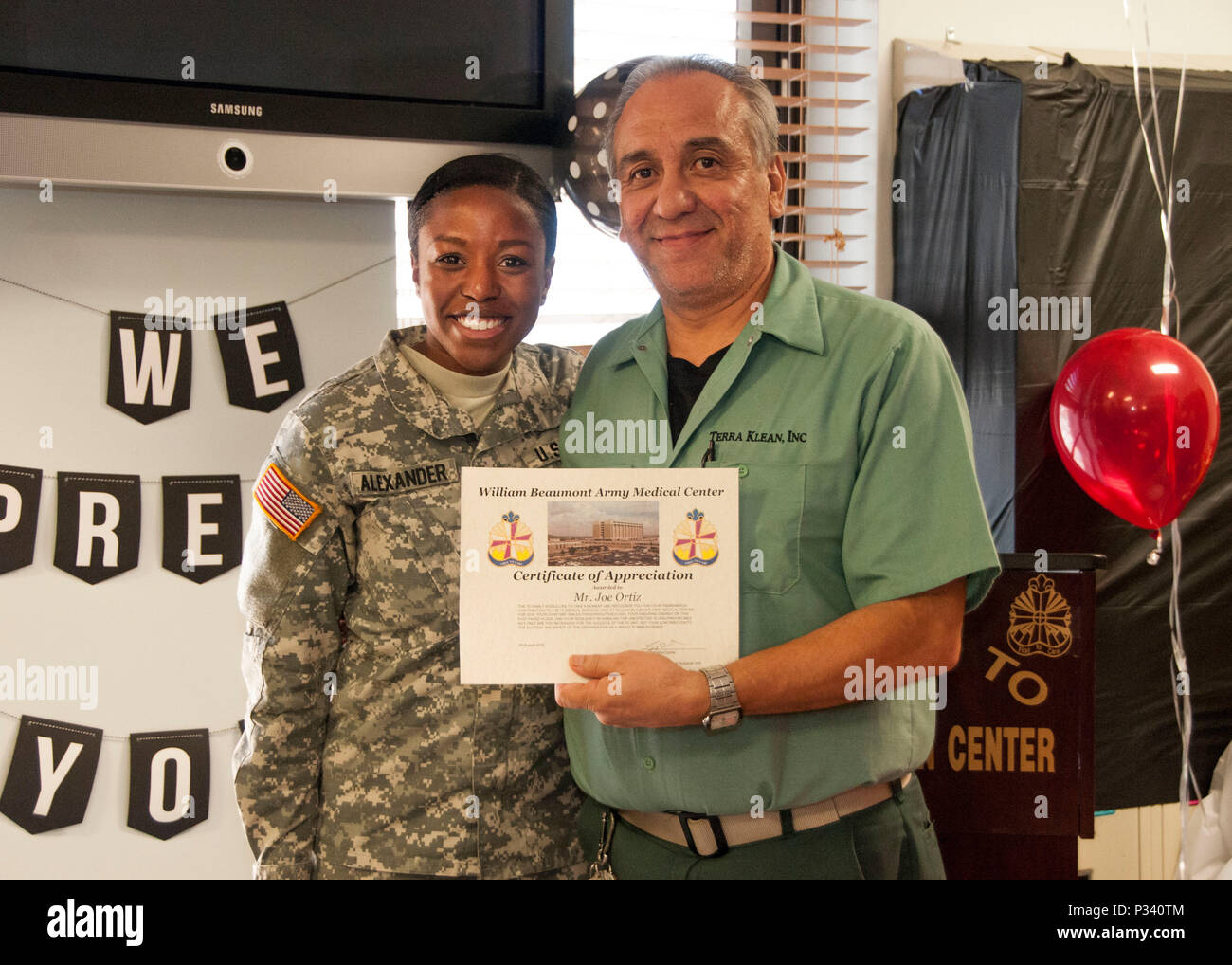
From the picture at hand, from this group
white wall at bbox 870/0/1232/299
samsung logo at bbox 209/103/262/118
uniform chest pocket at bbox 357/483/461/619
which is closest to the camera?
uniform chest pocket at bbox 357/483/461/619

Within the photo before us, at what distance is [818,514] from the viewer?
1215mm

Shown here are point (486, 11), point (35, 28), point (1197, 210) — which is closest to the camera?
point (35, 28)

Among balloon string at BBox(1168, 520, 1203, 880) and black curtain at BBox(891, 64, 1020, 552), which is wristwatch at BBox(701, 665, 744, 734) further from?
balloon string at BBox(1168, 520, 1203, 880)

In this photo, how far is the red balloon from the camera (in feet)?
5.25

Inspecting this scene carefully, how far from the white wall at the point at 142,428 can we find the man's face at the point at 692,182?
632 mm

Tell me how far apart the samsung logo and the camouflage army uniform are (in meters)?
0.46

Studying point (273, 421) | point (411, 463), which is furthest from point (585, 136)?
point (273, 421)

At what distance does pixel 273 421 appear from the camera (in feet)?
5.46

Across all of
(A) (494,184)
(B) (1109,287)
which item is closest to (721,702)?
(A) (494,184)

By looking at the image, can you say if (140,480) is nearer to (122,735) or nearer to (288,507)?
(122,735)

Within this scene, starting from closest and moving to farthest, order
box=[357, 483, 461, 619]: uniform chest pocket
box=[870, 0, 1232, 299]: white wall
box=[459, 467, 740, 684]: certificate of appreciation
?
box=[459, 467, 740, 684]: certificate of appreciation < box=[357, 483, 461, 619]: uniform chest pocket < box=[870, 0, 1232, 299]: white wall

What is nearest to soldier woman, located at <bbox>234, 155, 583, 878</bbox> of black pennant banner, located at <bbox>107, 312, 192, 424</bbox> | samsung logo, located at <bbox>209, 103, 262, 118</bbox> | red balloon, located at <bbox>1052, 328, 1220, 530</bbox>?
samsung logo, located at <bbox>209, 103, 262, 118</bbox>

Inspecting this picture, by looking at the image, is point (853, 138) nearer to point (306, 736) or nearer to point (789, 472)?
point (789, 472)
